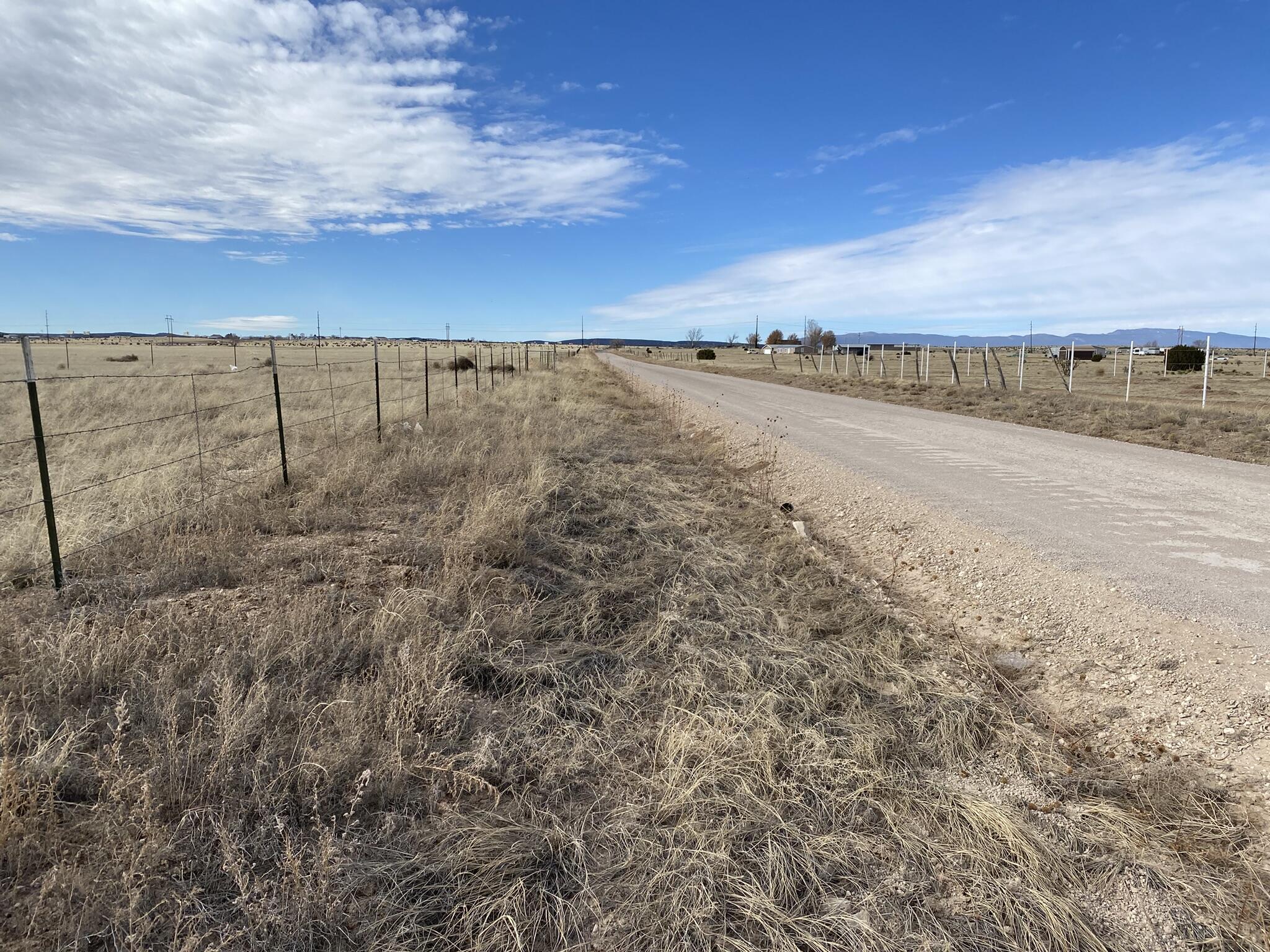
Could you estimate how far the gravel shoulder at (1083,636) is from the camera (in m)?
3.44

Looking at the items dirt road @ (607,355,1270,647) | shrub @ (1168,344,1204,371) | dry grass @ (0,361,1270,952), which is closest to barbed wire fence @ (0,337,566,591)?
dry grass @ (0,361,1270,952)

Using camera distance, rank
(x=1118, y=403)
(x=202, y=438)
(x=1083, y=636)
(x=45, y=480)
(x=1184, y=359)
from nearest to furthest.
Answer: (x=1083, y=636) < (x=45, y=480) < (x=202, y=438) < (x=1118, y=403) < (x=1184, y=359)

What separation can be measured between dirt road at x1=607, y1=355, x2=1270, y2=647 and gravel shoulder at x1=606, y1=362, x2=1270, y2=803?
0.68 feet

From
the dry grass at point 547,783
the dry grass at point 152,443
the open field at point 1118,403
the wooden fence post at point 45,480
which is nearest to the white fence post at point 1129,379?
the open field at point 1118,403

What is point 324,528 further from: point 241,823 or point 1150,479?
point 1150,479

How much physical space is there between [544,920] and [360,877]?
2.15 ft

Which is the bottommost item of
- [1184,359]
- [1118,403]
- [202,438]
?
[202,438]

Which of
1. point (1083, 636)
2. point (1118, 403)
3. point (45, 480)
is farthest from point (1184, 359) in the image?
point (45, 480)

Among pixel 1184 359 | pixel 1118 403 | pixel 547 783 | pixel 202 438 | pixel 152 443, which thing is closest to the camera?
pixel 547 783

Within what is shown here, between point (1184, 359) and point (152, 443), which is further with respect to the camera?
point (1184, 359)

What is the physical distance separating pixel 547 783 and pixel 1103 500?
753cm

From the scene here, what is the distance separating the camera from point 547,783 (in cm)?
302

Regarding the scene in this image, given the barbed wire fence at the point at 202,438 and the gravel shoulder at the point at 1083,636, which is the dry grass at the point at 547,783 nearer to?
the gravel shoulder at the point at 1083,636

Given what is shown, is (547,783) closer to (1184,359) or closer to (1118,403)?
(1118,403)
